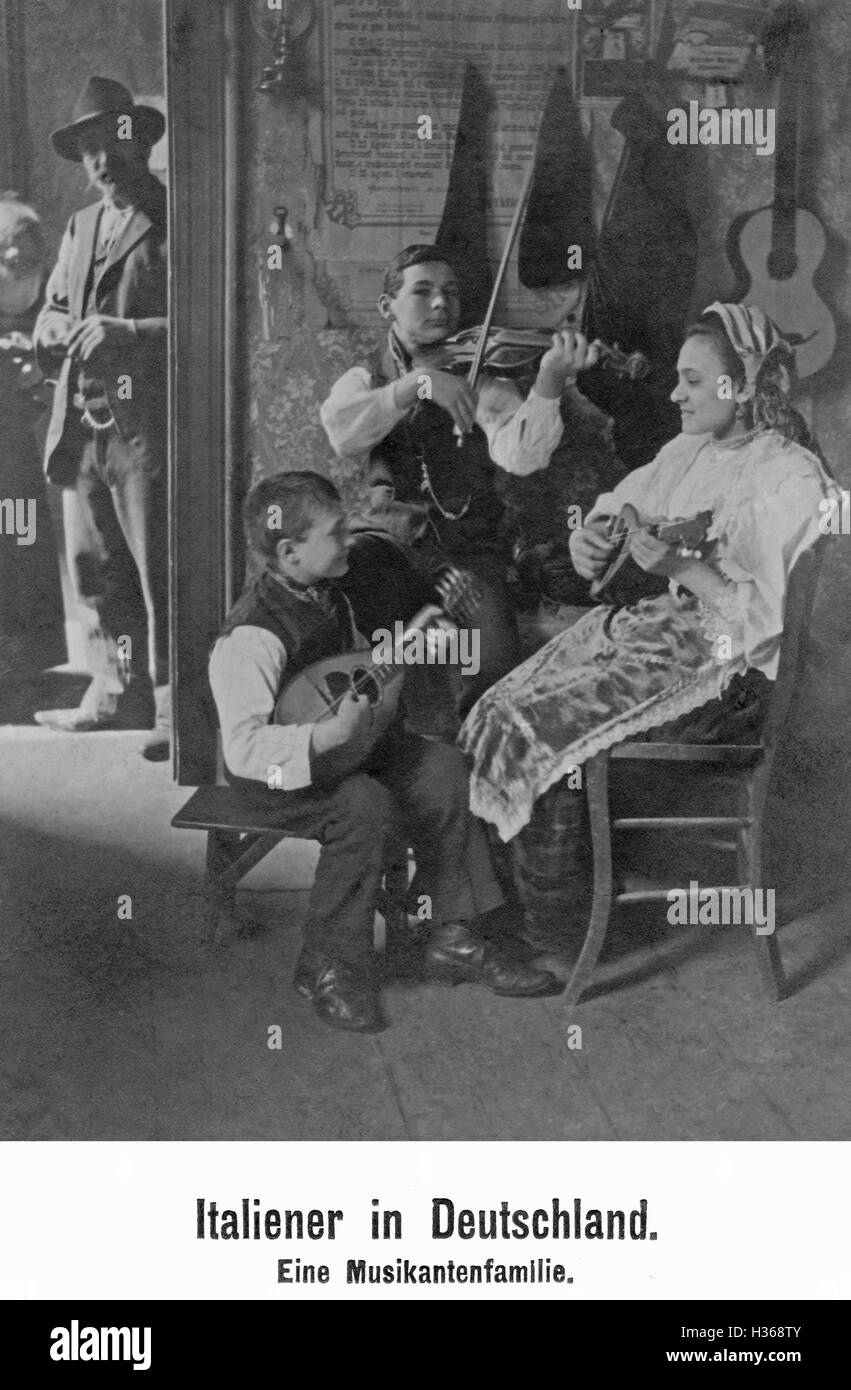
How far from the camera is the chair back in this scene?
3986 millimetres

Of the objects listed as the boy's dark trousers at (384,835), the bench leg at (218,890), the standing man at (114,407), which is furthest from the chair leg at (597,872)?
the standing man at (114,407)

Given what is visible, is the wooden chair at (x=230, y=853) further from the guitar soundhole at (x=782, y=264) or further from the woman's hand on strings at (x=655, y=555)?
the guitar soundhole at (x=782, y=264)

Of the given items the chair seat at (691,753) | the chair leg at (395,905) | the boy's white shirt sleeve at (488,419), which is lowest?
the chair leg at (395,905)

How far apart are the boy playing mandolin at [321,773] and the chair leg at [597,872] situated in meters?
0.09

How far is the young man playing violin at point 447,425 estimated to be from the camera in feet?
Answer: 13.0

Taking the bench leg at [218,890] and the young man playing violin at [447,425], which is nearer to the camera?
the young man playing violin at [447,425]

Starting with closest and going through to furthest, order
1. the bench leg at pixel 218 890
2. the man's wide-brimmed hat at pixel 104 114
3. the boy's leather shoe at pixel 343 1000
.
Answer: the man's wide-brimmed hat at pixel 104 114 < the boy's leather shoe at pixel 343 1000 < the bench leg at pixel 218 890

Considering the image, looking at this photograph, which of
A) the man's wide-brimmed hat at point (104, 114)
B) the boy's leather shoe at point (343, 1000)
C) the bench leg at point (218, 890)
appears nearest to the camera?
the man's wide-brimmed hat at point (104, 114)

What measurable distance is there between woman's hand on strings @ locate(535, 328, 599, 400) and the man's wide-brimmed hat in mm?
1083

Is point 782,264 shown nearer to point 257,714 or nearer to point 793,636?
point 793,636

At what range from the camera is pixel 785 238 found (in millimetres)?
3996

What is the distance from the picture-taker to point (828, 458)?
4051 mm

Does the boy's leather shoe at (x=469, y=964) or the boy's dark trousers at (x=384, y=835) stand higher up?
the boy's dark trousers at (x=384, y=835)

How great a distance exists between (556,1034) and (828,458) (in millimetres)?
1586
